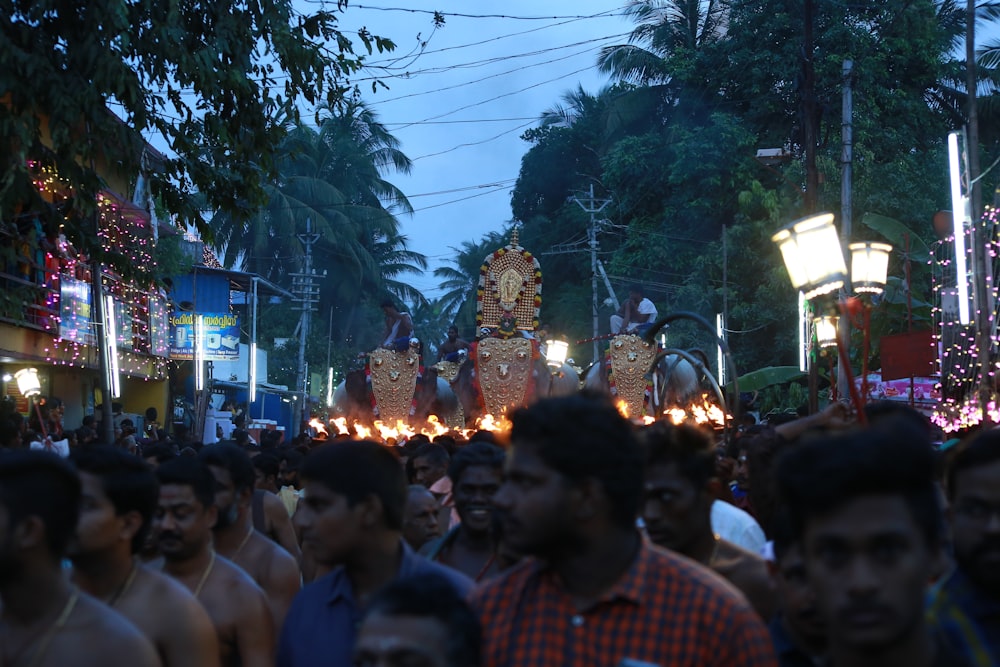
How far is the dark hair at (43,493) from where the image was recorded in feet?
12.6

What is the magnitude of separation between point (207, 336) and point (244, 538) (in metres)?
30.4

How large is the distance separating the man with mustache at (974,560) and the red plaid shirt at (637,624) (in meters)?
0.48

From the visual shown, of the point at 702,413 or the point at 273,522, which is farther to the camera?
the point at 702,413

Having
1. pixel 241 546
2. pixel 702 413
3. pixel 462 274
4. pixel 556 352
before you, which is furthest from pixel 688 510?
pixel 462 274

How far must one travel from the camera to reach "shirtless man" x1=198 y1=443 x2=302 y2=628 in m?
6.13

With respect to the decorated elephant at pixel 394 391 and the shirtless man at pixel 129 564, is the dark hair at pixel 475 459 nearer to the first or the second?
the shirtless man at pixel 129 564

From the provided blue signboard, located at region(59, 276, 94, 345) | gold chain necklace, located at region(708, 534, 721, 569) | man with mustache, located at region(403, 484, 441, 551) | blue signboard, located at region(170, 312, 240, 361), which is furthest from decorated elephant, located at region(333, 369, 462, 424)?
gold chain necklace, located at region(708, 534, 721, 569)

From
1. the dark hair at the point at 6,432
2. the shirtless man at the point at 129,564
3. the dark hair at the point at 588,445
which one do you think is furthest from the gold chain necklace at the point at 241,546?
the dark hair at the point at 6,432

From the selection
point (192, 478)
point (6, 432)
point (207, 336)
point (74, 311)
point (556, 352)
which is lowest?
point (192, 478)

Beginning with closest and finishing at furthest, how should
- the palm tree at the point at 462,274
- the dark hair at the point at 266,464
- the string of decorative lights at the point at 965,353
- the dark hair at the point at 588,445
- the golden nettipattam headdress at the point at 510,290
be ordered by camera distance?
the dark hair at the point at 588,445, the dark hair at the point at 266,464, the string of decorative lights at the point at 965,353, the golden nettipattam headdress at the point at 510,290, the palm tree at the point at 462,274

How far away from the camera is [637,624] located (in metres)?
3.33

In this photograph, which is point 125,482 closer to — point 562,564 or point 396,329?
point 562,564

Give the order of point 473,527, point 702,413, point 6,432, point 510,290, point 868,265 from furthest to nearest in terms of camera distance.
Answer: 1. point 510,290
2. point 702,413
3. point 868,265
4. point 6,432
5. point 473,527

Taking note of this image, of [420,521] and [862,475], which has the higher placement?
[862,475]
